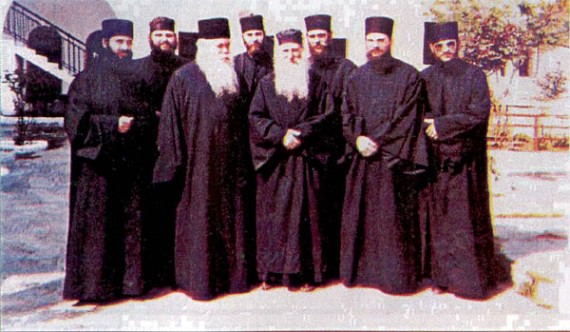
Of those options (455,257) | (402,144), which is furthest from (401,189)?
(455,257)

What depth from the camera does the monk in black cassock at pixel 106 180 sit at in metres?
4.50

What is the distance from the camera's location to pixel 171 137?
4520 mm

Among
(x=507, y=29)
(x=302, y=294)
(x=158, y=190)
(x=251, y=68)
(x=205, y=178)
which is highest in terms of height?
(x=507, y=29)

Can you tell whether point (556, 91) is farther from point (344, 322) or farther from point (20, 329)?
point (20, 329)

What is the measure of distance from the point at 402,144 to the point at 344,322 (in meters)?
1.35

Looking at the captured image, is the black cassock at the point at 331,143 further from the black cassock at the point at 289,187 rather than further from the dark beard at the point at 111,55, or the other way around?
the dark beard at the point at 111,55

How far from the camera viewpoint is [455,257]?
4641 millimetres

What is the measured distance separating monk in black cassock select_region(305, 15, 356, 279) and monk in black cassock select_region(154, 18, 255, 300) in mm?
599

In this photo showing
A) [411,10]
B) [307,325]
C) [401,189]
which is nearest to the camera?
[307,325]

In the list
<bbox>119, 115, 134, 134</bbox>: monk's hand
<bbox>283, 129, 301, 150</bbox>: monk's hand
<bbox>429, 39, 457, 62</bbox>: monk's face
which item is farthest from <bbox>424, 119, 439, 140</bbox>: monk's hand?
<bbox>119, 115, 134, 134</bbox>: monk's hand

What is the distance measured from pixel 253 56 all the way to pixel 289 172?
0.99m

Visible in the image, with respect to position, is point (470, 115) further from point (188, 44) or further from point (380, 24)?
point (188, 44)

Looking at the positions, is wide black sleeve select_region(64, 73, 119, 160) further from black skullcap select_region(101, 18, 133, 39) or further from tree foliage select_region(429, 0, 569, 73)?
tree foliage select_region(429, 0, 569, 73)

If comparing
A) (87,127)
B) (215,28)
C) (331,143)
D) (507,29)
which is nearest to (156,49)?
(215,28)
